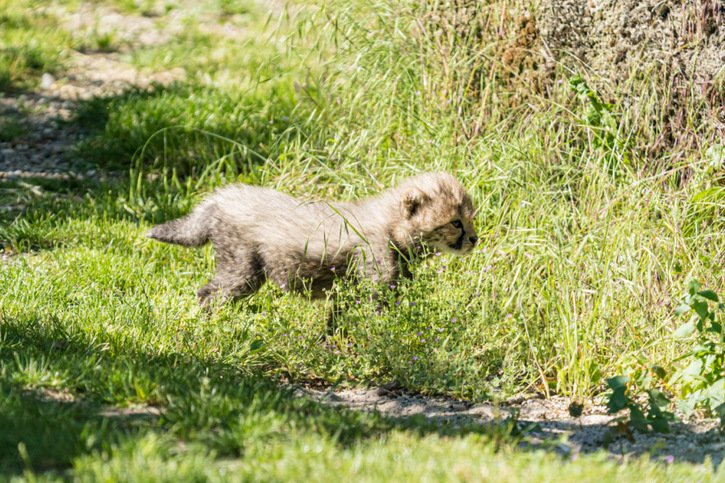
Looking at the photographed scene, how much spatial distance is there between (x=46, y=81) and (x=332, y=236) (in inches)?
232

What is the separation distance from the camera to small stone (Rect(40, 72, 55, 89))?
1122 centimetres

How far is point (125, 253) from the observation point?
771 centimetres

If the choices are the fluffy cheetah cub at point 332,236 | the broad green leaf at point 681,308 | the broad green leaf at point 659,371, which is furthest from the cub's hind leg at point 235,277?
the broad green leaf at point 681,308

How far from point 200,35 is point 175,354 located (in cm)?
755

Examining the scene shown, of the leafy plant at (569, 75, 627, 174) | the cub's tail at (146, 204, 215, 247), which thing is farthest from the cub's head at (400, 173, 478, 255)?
the cub's tail at (146, 204, 215, 247)

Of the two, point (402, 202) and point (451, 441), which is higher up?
point (402, 202)

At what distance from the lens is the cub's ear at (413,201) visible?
662 cm

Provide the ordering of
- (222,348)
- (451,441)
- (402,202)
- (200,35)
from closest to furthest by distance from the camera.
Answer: (451,441), (222,348), (402,202), (200,35)

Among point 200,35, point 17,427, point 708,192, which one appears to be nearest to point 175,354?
point 17,427

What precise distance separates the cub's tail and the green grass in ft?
1.17

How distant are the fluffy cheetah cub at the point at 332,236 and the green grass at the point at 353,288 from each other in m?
0.20

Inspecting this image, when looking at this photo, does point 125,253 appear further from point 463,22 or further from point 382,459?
point 382,459

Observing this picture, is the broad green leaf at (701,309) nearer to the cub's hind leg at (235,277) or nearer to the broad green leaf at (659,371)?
the broad green leaf at (659,371)

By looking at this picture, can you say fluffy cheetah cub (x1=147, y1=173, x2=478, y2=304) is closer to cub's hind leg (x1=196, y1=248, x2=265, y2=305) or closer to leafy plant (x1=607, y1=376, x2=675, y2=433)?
cub's hind leg (x1=196, y1=248, x2=265, y2=305)
